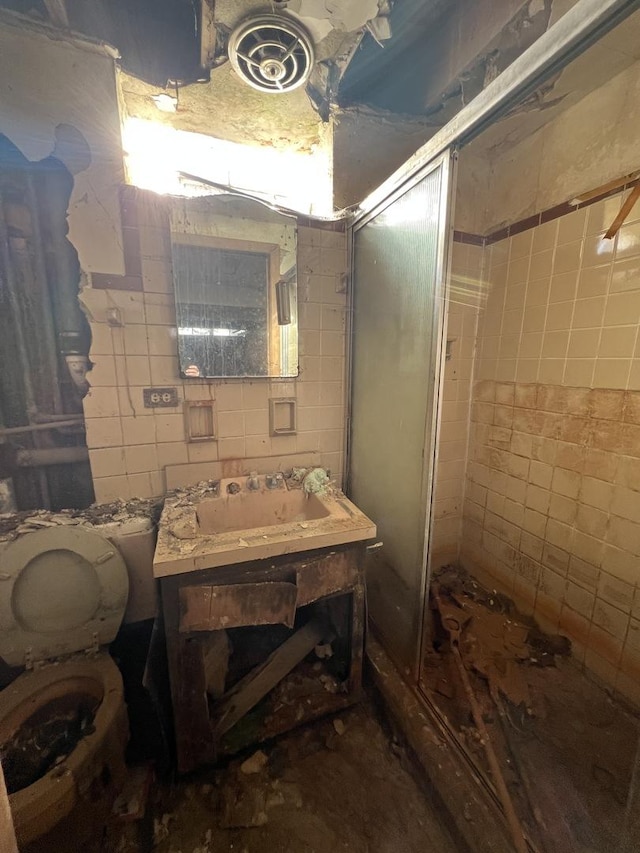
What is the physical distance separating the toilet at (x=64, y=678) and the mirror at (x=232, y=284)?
31.7 inches

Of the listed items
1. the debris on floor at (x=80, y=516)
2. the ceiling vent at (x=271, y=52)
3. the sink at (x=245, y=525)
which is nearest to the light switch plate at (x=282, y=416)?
the sink at (x=245, y=525)

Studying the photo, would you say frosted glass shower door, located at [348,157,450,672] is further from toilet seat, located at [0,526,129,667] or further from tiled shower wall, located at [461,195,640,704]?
toilet seat, located at [0,526,129,667]

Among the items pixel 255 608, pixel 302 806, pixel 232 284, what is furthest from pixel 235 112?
pixel 302 806

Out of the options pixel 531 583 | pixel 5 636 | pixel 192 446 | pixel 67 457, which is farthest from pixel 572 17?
pixel 5 636

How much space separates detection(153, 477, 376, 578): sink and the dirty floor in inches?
30.0

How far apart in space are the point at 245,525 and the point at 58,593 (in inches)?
26.4

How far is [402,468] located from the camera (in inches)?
50.8

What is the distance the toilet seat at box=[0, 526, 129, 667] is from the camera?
1.11m

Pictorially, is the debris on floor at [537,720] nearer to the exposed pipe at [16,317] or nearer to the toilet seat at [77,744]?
the toilet seat at [77,744]

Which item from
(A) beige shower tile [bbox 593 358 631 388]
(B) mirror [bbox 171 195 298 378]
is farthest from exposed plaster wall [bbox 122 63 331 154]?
(A) beige shower tile [bbox 593 358 631 388]

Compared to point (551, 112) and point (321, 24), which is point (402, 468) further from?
point (551, 112)

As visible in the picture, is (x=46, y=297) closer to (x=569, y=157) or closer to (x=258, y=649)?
(x=258, y=649)

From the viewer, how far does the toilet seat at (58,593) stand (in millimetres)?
1107

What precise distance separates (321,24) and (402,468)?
147cm
